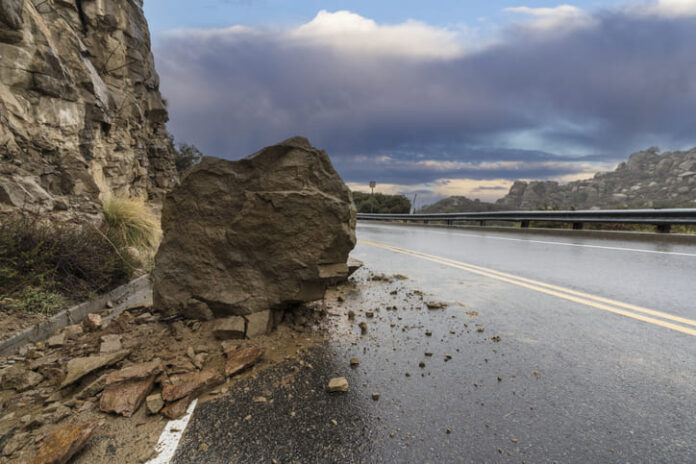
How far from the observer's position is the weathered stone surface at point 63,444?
64.9 inches

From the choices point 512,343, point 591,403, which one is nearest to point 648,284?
point 512,343

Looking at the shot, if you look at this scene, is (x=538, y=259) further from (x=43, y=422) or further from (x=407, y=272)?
(x=43, y=422)

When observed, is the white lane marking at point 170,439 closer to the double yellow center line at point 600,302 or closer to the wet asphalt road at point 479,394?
the wet asphalt road at point 479,394

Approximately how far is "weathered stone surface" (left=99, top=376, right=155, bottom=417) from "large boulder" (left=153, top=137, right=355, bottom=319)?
1.06 meters

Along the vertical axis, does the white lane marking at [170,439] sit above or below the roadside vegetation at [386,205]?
below

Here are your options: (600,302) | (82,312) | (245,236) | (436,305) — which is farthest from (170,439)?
(600,302)

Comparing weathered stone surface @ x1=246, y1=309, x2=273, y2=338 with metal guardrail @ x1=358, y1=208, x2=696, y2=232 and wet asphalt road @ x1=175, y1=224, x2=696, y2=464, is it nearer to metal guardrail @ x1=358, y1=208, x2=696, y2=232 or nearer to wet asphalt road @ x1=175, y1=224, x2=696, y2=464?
wet asphalt road @ x1=175, y1=224, x2=696, y2=464

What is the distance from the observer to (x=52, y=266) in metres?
4.07

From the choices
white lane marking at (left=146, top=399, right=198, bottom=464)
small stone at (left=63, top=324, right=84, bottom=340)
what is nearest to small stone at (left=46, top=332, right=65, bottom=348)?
small stone at (left=63, top=324, right=84, bottom=340)

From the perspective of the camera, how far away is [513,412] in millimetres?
2023

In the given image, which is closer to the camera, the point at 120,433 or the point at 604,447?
the point at 604,447

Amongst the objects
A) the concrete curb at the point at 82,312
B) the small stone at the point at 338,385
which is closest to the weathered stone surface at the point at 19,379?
the concrete curb at the point at 82,312

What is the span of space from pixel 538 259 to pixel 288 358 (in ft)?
→ 21.4

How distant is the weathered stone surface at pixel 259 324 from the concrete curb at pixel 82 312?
1762 millimetres
